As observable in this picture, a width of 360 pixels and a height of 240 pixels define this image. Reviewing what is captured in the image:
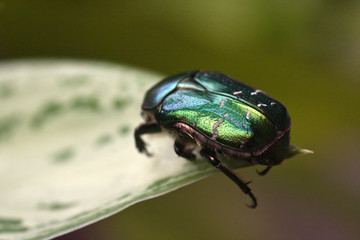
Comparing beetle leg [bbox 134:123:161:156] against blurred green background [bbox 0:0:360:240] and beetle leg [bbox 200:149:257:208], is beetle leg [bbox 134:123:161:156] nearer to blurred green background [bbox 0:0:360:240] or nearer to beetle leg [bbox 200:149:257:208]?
beetle leg [bbox 200:149:257:208]

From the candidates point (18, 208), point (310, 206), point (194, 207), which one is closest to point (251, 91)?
point (18, 208)

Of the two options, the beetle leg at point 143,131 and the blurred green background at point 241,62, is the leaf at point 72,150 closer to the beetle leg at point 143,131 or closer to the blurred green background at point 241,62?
the beetle leg at point 143,131

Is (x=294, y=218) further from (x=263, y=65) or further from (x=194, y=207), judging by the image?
(x=263, y=65)

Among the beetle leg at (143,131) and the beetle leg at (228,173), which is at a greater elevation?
the beetle leg at (143,131)

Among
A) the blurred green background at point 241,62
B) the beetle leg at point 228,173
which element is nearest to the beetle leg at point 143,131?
the beetle leg at point 228,173

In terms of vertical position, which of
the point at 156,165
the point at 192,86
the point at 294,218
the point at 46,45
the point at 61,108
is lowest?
the point at 294,218

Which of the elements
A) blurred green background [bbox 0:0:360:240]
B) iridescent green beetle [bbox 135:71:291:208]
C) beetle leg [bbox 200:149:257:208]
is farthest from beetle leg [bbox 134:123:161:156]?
blurred green background [bbox 0:0:360:240]
